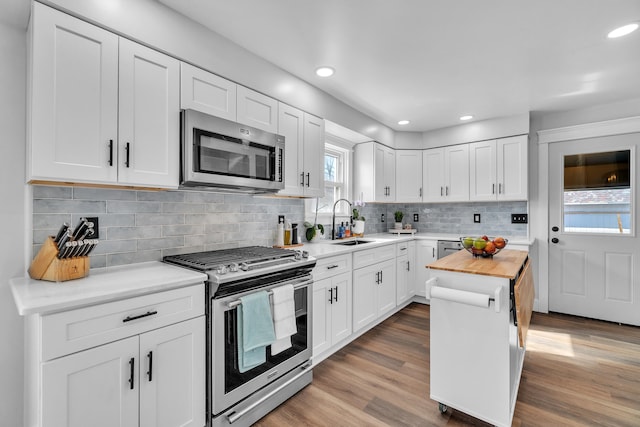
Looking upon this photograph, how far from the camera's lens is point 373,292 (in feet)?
10.9

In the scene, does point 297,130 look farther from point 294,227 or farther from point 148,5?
point 148,5

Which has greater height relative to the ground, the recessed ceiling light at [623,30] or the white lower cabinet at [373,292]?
the recessed ceiling light at [623,30]

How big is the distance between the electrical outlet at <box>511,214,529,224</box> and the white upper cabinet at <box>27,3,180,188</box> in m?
4.17

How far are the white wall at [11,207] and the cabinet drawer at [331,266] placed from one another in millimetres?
1797

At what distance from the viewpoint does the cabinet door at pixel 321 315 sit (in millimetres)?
2508

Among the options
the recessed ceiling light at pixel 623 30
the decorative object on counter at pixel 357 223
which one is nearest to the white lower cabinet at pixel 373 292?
the decorative object on counter at pixel 357 223

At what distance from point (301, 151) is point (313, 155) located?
0.58 feet

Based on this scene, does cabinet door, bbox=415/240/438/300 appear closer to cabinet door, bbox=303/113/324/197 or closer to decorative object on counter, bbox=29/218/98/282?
cabinet door, bbox=303/113/324/197

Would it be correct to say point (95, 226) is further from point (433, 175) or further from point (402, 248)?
point (433, 175)

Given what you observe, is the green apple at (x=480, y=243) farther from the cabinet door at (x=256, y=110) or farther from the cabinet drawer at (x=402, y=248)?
the cabinet door at (x=256, y=110)

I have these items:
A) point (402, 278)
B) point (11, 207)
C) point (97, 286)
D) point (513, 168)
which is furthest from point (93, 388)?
point (513, 168)

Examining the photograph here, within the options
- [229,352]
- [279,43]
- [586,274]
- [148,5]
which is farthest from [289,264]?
[586,274]

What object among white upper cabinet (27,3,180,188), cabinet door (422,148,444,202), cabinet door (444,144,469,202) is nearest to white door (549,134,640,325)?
cabinet door (444,144,469,202)

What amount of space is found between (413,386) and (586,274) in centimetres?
298
